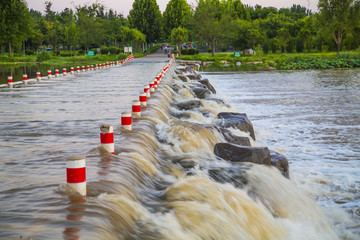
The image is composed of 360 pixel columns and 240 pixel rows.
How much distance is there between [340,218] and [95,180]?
402 cm

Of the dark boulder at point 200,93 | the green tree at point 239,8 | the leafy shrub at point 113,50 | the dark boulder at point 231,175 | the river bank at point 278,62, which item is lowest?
the river bank at point 278,62

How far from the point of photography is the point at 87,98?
54.9 feet

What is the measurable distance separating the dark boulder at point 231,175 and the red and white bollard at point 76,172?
2797mm

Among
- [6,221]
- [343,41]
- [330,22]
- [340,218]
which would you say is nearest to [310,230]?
[340,218]

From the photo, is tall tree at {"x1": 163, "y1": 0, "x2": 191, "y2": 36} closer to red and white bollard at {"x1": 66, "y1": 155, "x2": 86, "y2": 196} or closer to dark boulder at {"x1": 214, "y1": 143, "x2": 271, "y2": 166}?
dark boulder at {"x1": 214, "y1": 143, "x2": 271, "y2": 166}

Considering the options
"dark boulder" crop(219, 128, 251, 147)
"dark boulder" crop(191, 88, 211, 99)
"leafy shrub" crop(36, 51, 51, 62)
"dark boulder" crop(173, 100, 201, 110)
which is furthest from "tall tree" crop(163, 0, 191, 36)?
"dark boulder" crop(219, 128, 251, 147)

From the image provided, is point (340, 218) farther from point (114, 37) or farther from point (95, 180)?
point (114, 37)

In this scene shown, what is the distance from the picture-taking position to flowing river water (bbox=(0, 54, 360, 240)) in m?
4.87

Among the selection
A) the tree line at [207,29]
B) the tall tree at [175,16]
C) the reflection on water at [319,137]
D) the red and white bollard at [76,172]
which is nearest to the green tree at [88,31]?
the tree line at [207,29]

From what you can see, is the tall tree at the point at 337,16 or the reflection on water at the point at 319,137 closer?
the reflection on water at the point at 319,137

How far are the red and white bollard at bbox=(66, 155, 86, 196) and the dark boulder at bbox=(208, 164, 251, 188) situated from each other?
110 inches

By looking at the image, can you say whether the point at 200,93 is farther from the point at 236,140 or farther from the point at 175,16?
the point at 175,16

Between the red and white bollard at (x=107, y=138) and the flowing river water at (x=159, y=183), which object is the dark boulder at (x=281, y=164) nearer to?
the flowing river water at (x=159, y=183)

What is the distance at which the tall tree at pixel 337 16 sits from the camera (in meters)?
63.5
